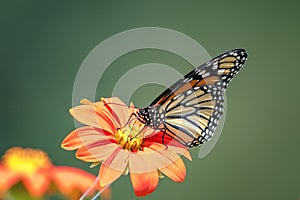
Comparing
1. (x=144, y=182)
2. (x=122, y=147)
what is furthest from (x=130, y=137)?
(x=144, y=182)

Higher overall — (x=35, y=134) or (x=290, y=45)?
(x=290, y=45)

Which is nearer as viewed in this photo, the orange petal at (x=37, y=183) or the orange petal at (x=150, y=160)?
the orange petal at (x=37, y=183)

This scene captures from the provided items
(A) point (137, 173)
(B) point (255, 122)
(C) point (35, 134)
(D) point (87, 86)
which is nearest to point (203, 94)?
(A) point (137, 173)

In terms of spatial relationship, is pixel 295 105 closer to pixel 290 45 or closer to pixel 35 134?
pixel 290 45

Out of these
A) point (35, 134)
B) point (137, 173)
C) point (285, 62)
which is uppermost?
point (285, 62)

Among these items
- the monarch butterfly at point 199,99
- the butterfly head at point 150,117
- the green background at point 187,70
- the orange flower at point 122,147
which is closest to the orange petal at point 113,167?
the orange flower at point 122,147

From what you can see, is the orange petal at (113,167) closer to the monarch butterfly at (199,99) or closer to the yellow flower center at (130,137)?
the yellow flower center at (130,137)
